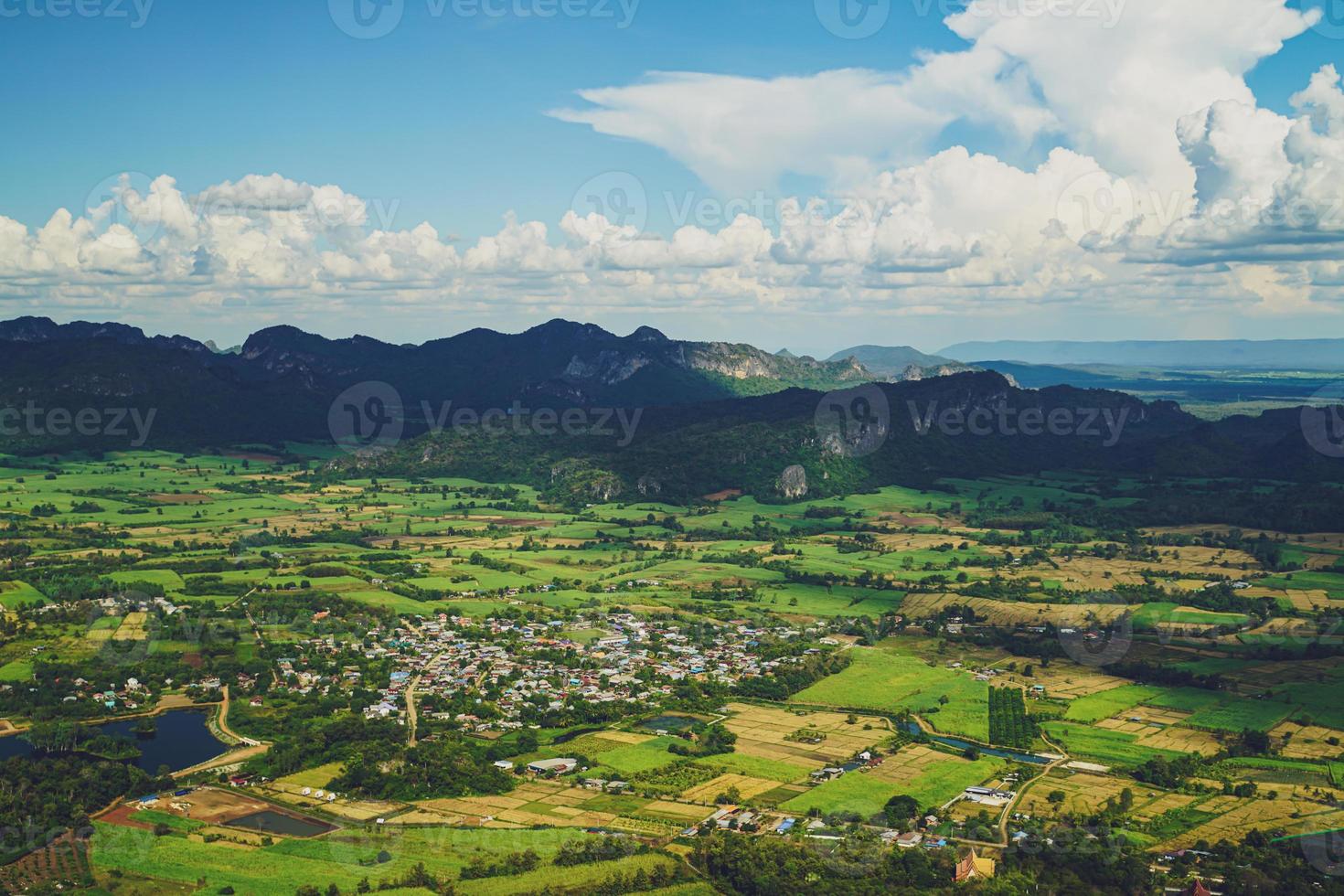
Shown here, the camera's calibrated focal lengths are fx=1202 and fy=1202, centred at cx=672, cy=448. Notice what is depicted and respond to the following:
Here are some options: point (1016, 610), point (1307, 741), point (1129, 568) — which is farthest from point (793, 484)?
point (1307, 741)

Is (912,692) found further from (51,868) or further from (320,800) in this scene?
(51,868)

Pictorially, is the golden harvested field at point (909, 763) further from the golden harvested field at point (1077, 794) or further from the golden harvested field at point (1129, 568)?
the golden harvested field at point (1129, 568)

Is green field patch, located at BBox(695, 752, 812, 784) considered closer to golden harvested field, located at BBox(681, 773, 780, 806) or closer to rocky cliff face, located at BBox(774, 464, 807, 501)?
golden harvested field, located at BBox(681, 773, 780, 806)

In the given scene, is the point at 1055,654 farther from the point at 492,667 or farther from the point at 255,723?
the point at 255,723

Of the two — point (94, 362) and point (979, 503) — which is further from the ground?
point (94, 362)

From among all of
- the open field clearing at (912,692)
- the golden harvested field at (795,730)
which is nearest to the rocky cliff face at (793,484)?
the open field clearing at (912,692)

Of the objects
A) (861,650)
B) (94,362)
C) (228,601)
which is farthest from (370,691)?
(94,362)
